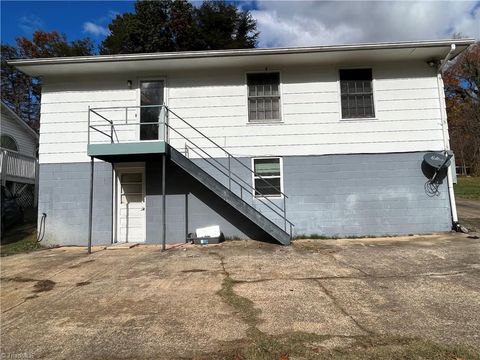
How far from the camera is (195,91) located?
1112cm

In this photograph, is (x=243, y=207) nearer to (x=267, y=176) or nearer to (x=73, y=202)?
(x=267, y=176)

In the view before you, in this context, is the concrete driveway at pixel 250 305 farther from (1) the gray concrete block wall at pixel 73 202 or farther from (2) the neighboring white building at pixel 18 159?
(2) the neighboring white building at pixel 18 159

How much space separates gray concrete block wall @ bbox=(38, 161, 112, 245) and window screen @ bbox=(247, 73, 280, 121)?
4656mm

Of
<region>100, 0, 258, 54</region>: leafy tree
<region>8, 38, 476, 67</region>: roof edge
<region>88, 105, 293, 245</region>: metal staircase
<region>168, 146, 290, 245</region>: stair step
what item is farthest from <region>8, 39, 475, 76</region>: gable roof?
<region>100, 0, 258, 54</region>: leafy tree

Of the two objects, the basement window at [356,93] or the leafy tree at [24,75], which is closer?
the basement window at [356,93]

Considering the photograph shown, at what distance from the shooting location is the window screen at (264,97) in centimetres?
1103

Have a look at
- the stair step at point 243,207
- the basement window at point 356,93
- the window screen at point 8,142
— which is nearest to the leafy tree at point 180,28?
the window screen at point 8,142

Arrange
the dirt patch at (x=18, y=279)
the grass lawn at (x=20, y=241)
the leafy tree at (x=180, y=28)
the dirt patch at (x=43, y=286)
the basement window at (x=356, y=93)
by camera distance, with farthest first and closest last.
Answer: the leafy tree at (x=180, y=28) < the basement window at (x=356, y=93) < the grass lawn at (x=20, y=241) < the dirt patch at (x=18, y=279) < the dirt patch at (x=43, y=286)

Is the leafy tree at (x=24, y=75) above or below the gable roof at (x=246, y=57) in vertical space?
above

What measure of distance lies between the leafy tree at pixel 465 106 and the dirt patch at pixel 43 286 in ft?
118

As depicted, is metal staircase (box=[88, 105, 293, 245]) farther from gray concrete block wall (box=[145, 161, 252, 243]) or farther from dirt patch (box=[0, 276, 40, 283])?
dirt patch (box=[0, 276, 40, 283])

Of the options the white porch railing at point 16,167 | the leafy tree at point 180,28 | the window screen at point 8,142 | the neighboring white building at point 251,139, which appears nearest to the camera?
the neighboring white building at point 251,139

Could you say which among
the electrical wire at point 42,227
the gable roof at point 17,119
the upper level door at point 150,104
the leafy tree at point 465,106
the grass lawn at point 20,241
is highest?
the leafy tree at point 465,106

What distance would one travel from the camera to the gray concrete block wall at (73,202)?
10930 mm
